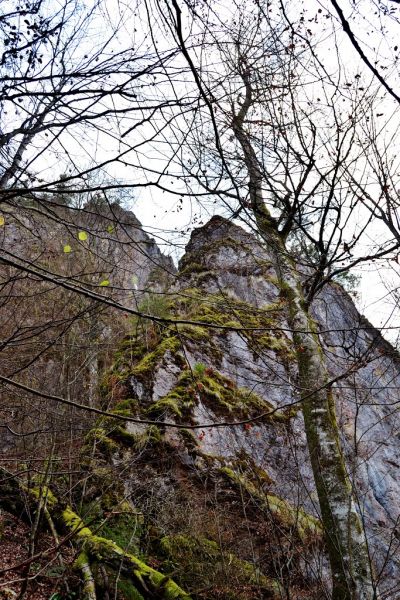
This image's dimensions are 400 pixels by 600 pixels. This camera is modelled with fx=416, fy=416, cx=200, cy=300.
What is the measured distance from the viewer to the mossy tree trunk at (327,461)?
2.63m

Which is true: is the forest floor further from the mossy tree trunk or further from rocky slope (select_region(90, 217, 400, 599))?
the mossy tree trunk

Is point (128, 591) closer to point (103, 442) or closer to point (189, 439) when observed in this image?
point (103, 442)

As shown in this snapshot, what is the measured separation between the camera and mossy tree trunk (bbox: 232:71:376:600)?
263 cm

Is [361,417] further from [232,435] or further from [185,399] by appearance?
[185,399]

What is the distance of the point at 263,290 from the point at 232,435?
4846 millimetres

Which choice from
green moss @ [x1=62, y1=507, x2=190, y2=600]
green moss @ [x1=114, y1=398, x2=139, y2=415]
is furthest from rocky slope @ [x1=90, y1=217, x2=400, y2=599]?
green moss @ [x1=62, y1=507, x2=190, y2=600]

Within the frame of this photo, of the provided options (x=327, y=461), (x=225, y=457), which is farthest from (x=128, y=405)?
(x=327, y=461)

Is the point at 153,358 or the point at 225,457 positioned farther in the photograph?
the point at 153,358

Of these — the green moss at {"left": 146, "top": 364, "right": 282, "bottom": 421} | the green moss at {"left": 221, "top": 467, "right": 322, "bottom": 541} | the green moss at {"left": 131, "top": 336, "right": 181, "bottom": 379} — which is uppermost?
the green moss at {"left": 131, "top": 336, "right": 181, "bottom": 379}

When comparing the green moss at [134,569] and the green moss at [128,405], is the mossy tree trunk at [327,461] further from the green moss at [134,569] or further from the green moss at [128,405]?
the green moss at [128,405]

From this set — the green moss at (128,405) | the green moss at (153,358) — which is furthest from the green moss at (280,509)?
the green moss at (153,358)

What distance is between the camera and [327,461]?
3168 millimetres

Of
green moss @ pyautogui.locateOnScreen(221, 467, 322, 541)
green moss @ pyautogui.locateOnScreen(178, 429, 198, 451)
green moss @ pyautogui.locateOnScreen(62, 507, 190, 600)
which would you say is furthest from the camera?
green moss @ pyautogui.locateOnScreen(178, 429, 198, 451)

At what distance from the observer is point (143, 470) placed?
217 inches
